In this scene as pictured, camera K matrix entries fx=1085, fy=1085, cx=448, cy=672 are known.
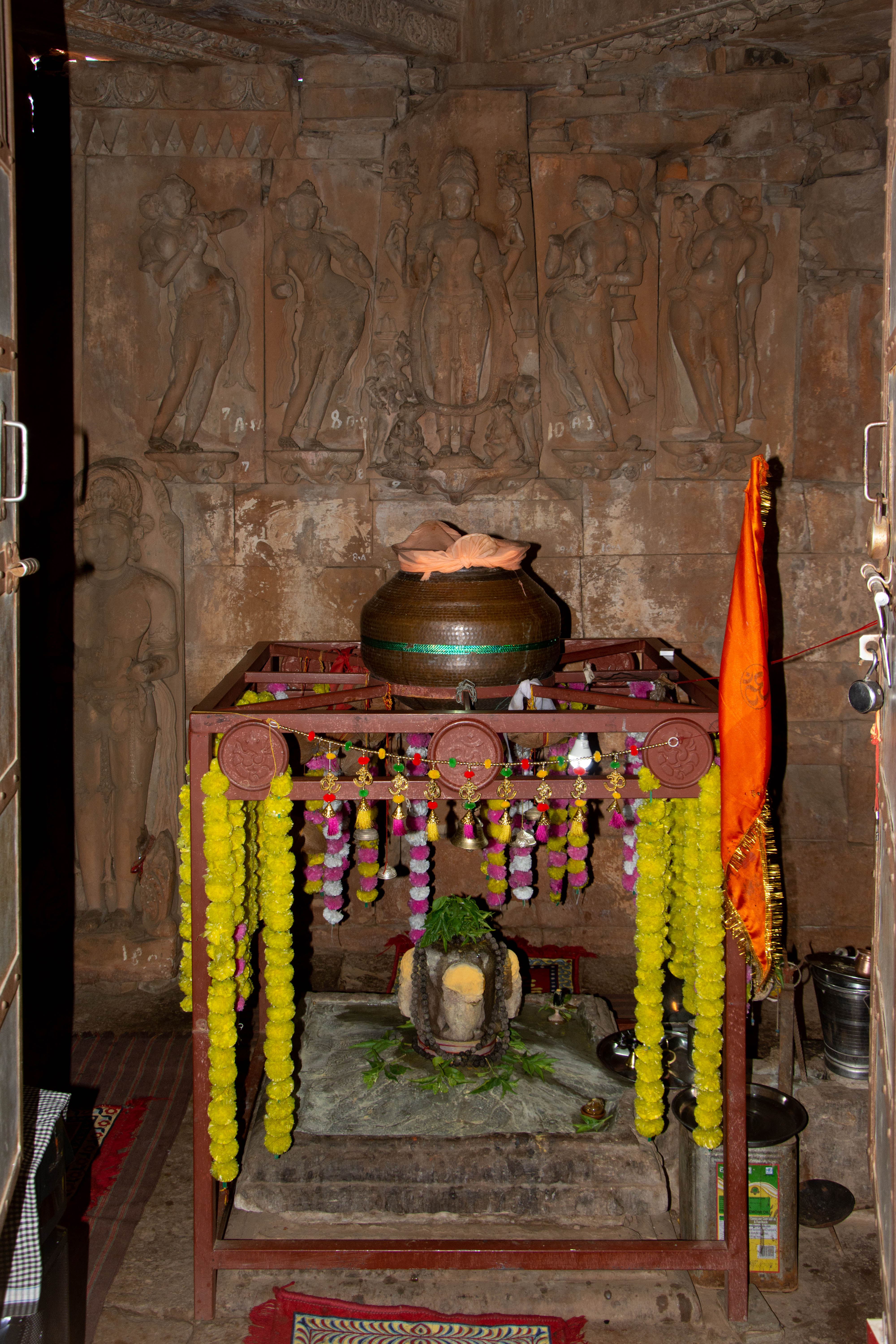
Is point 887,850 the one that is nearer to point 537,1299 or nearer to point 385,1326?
point 537,1299

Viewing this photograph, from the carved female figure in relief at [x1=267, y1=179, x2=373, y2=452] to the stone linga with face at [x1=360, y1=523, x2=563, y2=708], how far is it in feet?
7.75

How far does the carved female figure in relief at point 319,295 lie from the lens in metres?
6.43

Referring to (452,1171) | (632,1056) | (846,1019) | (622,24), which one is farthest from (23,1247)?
(622,24)

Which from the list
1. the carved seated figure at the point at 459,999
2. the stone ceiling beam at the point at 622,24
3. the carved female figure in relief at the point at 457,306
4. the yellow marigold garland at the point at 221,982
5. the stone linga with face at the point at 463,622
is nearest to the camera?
the yellow marigold garland at the point at 221,982

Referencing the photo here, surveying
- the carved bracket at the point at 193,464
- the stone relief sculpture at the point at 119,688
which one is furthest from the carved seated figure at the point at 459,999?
the carved bracket at the point at 193,464

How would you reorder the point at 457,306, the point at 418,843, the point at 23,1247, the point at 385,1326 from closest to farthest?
1. the point at 23,1247
2. the point at 385,1326
3. the point at 418,843
4. the point at 457,306

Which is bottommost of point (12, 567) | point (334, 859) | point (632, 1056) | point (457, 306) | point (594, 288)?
point (632, 1056)

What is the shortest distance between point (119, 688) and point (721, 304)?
4247 millimetres

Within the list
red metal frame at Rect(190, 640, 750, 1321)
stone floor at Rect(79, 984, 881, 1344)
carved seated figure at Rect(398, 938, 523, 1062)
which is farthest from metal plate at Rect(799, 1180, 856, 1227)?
carved seated figure at Rect(398, 938, 523, 1062)

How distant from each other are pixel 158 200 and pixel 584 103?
8.44 ft

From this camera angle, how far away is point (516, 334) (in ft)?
21.4

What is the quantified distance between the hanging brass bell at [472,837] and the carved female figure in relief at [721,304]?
285cm

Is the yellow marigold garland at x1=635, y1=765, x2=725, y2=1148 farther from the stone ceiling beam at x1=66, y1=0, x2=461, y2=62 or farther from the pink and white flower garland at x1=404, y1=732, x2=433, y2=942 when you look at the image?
the stone ceiling beam at x1=66, y1=0, x2=461, y2=62

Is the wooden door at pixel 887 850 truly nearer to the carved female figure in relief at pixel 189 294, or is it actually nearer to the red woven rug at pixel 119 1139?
the red woven rug at pixel 119 1139
